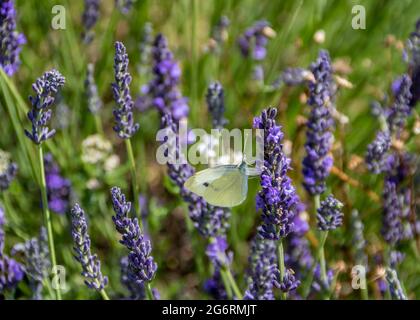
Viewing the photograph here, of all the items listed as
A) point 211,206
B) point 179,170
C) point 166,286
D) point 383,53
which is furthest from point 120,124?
point 383,53

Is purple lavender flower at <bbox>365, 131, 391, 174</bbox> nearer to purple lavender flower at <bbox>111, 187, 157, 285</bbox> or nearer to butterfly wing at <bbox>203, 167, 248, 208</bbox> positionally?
butterfly wing at <bbox>203, 167, 248, 208</bbox>

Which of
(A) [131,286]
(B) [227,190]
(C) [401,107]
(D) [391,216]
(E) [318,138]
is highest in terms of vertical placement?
(C) [401,107]

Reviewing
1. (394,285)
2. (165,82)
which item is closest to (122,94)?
(165,82)

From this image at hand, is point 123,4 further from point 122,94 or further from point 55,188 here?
point 122,94

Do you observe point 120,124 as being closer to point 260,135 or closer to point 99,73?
point 260,135

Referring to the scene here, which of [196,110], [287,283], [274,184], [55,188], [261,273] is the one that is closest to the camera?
[274,184]

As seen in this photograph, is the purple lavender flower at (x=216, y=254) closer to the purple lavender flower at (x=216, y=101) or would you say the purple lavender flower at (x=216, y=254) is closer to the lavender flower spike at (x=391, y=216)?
the purple lavender flower at (x=216, y=101)
